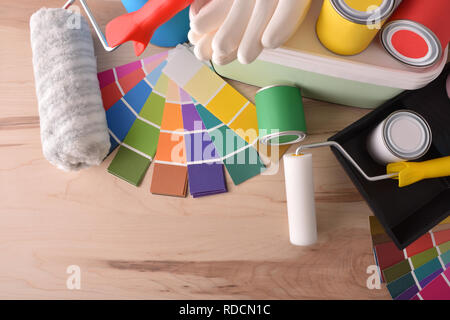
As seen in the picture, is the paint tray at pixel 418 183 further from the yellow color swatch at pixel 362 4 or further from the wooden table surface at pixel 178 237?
the yellow color swatch at pixel 362 4

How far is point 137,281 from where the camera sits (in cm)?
58

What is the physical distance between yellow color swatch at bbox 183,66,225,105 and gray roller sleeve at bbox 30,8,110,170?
15 cm

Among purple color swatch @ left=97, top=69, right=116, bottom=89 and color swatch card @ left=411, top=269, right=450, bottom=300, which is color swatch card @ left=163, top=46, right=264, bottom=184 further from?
color swatch card @ left=411, top=269, right=450, bottom=300

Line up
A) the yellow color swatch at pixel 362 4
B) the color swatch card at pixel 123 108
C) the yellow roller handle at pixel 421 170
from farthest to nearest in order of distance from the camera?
the color swatch card at pixel 123 108 → the yellow roller handle at pixel 421 170 → the yellow color swatch at pixel 362 4

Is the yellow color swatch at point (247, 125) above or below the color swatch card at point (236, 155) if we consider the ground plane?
above

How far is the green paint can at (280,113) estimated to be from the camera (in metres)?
0.52

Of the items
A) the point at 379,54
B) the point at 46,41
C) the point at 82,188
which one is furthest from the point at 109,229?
the point at 379,54

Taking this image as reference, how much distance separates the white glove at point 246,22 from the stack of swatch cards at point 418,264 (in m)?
0.33

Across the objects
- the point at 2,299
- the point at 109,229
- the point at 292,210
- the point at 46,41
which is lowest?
the point at 2,299

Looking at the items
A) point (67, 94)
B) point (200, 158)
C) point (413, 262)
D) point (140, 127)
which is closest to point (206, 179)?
point (200, 158)

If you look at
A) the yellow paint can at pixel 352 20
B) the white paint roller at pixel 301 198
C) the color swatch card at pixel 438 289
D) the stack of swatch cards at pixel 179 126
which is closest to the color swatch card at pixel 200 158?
the stack of swatch cards at pixel 179 126
